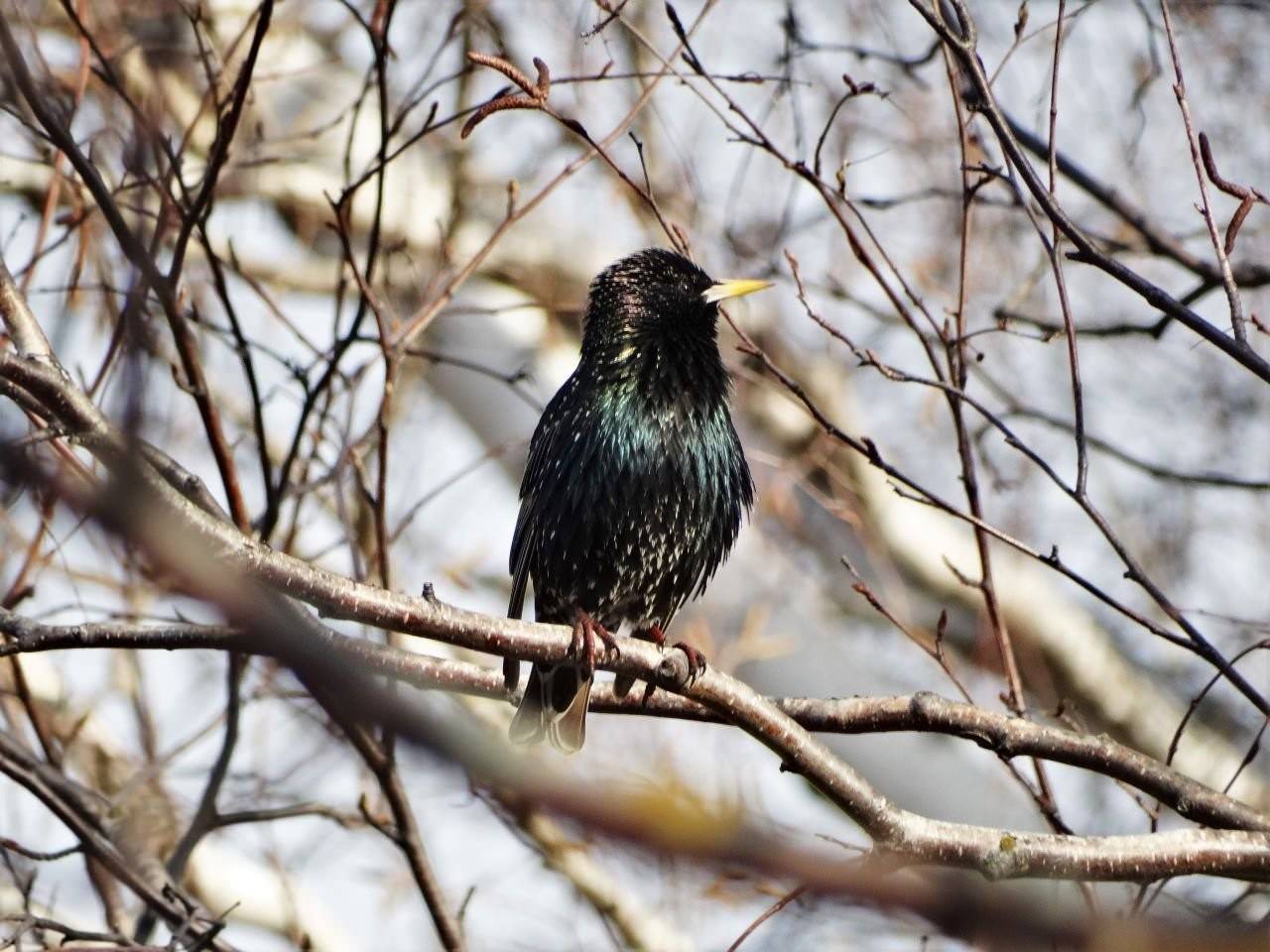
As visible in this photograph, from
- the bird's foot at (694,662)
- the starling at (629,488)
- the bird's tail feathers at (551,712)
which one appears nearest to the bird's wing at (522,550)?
the starling at (629,488)

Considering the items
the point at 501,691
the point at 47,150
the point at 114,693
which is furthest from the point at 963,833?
the point at 114,693

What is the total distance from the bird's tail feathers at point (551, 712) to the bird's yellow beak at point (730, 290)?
1.44 m

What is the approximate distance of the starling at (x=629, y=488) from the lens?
5105 millimetres

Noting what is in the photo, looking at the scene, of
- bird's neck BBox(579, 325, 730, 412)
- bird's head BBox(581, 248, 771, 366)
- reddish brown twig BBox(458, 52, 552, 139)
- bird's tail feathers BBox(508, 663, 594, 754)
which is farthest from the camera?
bird's head BBox(581, 248, 771, 366)

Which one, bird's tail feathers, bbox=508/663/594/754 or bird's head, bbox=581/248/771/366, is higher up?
bird's head, bbox=581/248/771/366

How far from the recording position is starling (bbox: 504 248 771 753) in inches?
201

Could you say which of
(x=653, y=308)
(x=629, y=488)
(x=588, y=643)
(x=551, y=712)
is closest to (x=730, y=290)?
(x=653, y=308)

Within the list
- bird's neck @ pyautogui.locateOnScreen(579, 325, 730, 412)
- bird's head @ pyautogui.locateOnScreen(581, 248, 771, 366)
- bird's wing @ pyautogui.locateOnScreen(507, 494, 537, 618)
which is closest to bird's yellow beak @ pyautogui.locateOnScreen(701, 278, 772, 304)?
bird's head @ pyautogui.locateOnScreen(581, 248, 771, 366)

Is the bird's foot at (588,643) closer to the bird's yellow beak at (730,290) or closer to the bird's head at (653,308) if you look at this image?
the bird's head at (653,308)

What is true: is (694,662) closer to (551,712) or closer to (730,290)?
(551,712)

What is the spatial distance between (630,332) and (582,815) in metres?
4.55

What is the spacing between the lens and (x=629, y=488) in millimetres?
5090

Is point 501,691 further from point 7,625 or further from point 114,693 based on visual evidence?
point 114,693

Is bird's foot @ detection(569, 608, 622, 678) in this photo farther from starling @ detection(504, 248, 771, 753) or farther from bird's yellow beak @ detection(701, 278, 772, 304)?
bird's yellow beak @ detection(701, 278, 772, 304)
